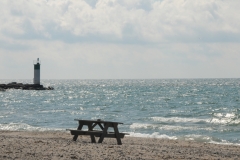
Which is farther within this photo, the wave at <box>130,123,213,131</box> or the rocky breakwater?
the rocky breakwater

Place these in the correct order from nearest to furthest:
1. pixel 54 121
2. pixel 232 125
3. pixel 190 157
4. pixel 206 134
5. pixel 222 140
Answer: pixel 190 157, pixel 222 140, pixel 206 134, pixel 232 125, pixel 54 121

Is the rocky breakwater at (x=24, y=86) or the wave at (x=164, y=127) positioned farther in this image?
the rocky breakwater at (x=24, y=86)

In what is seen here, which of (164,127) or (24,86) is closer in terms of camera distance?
(164,127)

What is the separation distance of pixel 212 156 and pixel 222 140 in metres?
9.18

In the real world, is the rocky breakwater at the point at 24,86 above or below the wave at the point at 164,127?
above

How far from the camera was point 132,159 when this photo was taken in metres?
13.6

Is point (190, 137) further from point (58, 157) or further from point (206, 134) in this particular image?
point (58, 157)

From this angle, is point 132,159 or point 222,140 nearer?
point 132,159

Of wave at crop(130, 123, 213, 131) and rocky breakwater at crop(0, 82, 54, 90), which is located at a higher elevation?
rocky breakwater at crop(0, 82, 54, 90)

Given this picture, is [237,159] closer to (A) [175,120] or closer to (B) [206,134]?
(B) [206,134]

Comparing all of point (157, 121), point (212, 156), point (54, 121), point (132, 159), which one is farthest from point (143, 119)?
point (132, 159)

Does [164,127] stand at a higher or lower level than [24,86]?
lower

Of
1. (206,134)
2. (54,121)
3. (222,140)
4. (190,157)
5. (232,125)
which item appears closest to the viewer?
(190,157)

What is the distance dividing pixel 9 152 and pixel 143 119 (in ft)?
75.1
